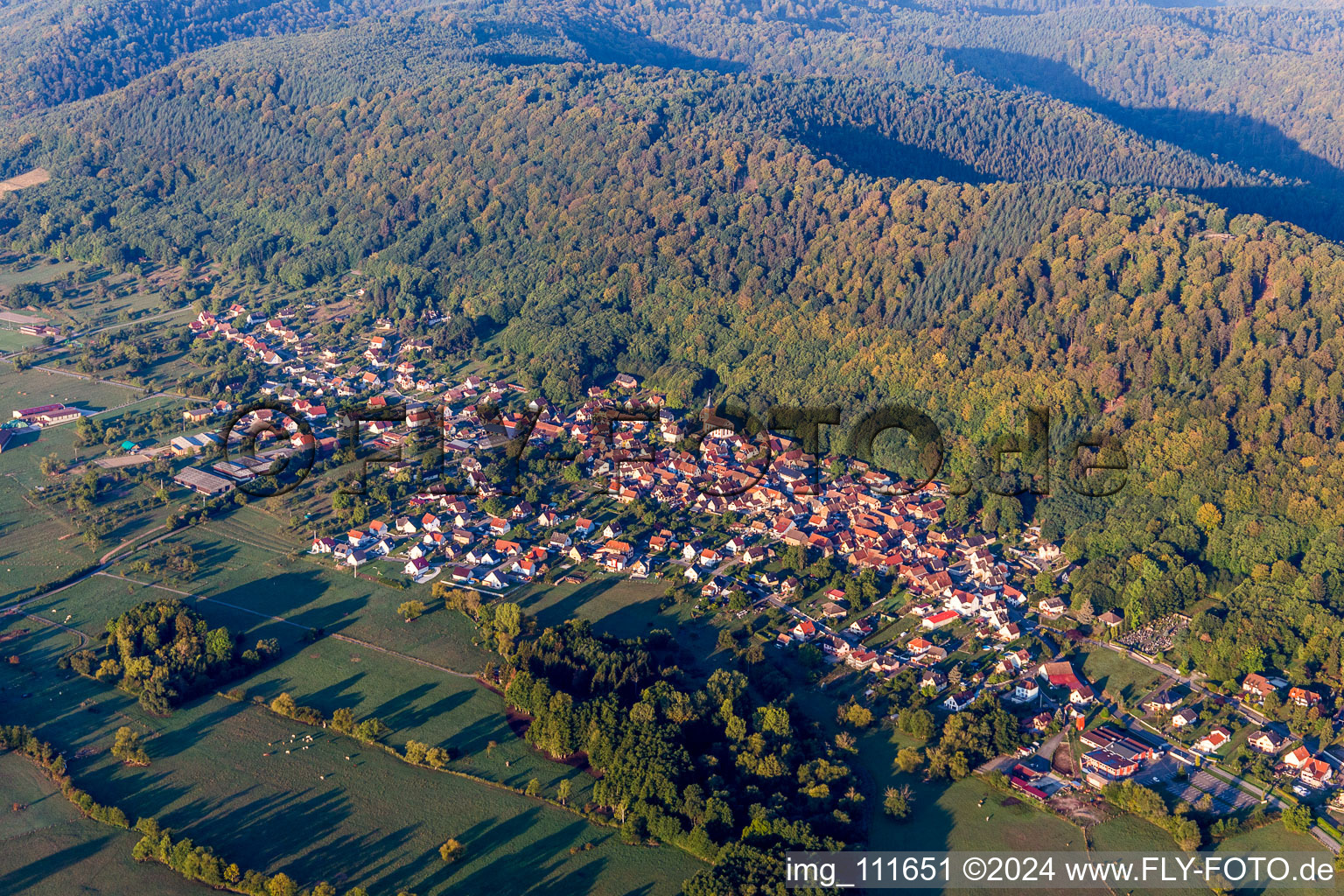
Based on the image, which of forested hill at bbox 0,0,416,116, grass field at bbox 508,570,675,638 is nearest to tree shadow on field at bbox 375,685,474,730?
grass field at bbox 508,570,675,638

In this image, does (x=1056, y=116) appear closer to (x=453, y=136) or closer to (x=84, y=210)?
(x=453, y=136)

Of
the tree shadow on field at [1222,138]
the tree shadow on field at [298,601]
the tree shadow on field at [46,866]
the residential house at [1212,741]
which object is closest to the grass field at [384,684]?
the tree shadow on field at [298,601]

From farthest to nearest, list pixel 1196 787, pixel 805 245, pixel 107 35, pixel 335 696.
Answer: pixel 107 35 → pixel 805 245 → pixel 335 696 → pixel 1196 787

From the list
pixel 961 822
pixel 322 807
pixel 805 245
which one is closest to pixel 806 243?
pixel 805 245

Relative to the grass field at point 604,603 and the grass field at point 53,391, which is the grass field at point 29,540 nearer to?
the grass field at point 53,391

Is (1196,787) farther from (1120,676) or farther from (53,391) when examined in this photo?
(53,391)

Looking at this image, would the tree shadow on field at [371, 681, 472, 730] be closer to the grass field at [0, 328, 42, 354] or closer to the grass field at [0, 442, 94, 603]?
the grass field at [0, 442, 94, 603]
